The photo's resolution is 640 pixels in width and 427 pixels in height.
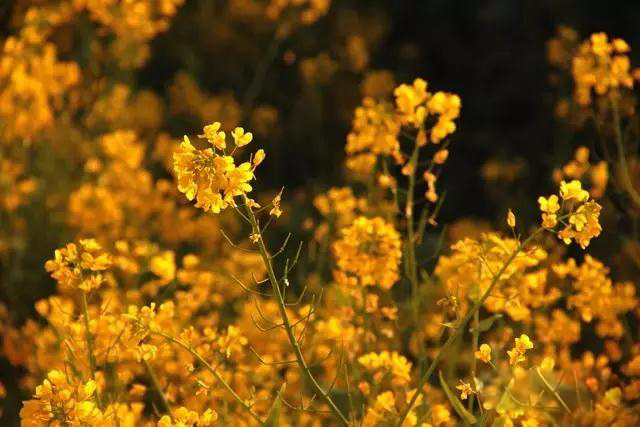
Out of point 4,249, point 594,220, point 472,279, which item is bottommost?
point 4,249

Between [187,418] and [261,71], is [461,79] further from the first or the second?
[187,418]

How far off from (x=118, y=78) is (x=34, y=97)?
3.99ft

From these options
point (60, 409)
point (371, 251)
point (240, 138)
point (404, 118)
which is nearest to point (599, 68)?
point (404, 118)

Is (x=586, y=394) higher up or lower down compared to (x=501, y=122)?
lower down

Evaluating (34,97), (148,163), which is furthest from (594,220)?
(148,163)

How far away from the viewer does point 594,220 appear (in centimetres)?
188

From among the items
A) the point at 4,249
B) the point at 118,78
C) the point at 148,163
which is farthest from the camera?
the point at 118,78

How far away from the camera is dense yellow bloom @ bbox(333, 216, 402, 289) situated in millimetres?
2504

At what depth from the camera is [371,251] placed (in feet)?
8.26

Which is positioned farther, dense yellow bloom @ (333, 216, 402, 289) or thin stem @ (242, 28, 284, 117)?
thin stem @ (242, 28, 284, 117)

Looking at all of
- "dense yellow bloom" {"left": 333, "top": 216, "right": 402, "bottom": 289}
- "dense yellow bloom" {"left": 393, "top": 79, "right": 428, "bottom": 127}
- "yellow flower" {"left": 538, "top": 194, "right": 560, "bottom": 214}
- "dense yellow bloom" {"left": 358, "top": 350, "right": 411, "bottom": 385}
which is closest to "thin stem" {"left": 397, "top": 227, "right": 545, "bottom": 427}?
"yellow flower" {"left": 538, "top": 194, "right": 560, "bottom": 214}

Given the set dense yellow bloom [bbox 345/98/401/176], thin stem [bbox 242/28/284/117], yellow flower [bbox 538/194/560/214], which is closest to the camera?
yellow flower [bbox 538/194/560/214]

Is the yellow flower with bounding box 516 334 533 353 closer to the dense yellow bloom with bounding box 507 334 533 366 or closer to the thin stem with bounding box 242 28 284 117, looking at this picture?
the dense yellow bloom with bounding box 507 334 533 366

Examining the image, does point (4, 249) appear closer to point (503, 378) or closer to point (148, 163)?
point (148, 163)
